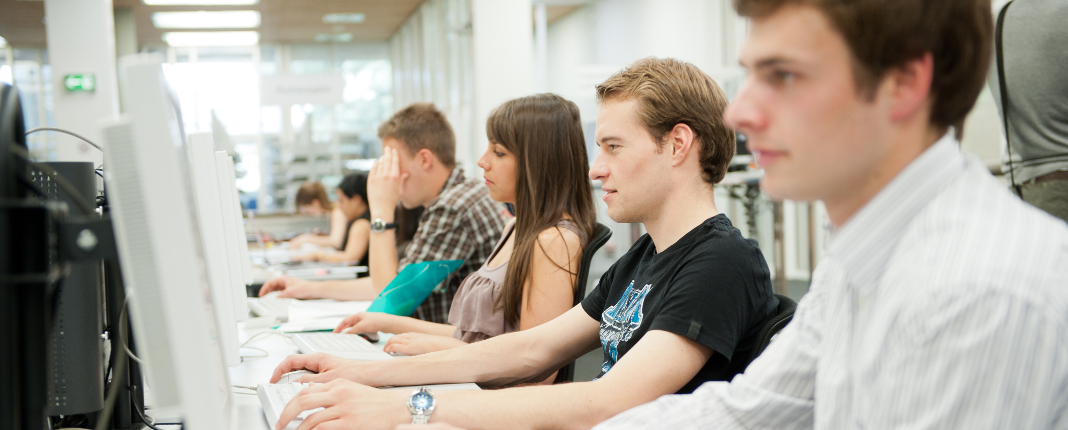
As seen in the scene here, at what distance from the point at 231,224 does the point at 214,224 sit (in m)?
0.24

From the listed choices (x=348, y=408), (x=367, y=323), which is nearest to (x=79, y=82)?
(x=367, y=323)

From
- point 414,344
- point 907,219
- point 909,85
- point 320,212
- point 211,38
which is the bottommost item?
point 320,212

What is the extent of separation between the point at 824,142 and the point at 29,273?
65 cm

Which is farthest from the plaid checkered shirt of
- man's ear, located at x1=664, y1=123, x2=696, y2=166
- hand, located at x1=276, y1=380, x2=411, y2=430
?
hand, located at x1=276, y1=380, x2=411, y2=430

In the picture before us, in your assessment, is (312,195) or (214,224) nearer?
(214,224)

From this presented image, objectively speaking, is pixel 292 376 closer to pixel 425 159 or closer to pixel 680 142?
pixel 680 142

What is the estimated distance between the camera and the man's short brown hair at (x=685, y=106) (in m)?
1.20

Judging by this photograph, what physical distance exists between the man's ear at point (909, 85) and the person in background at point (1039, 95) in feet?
4.56

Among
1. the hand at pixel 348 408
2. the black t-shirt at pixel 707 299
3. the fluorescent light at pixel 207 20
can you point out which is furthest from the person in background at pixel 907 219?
the fluorescent light at pixel 207 20

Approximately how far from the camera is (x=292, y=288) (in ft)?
8.13

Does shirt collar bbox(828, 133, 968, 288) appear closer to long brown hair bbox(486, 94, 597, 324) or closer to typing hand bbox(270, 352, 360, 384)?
typing hand bbox(270, 352, 360, 384)

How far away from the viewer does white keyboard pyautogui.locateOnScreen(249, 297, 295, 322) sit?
2.00 metres

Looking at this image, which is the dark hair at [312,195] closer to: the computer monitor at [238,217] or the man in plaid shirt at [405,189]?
the man in plaid shirt at [405,189]

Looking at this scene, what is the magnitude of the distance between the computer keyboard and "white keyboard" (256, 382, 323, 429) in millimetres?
311
